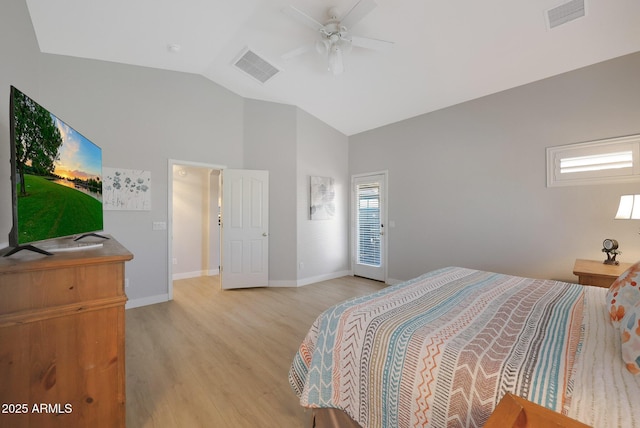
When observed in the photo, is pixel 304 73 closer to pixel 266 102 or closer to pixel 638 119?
pixel 266 102

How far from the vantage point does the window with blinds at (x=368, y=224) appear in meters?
4.72

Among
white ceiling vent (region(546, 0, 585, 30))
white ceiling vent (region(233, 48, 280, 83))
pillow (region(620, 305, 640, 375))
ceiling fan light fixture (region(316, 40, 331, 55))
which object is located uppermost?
white ceiling vent (region(233, 48, 280, 83))

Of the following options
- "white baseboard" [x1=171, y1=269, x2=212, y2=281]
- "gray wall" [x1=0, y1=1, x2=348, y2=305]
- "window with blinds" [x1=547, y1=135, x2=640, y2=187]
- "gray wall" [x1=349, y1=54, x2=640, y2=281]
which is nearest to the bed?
"gray wall" [x1=349, y1=54, x2=640, y2=281]

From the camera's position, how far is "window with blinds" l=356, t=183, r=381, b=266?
4719mm

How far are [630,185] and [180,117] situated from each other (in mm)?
5218

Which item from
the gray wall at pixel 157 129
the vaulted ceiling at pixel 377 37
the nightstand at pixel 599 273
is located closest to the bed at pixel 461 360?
the nightstand at pixel 599 273

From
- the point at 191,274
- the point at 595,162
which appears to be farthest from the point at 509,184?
the point at 191,274

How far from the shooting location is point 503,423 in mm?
579

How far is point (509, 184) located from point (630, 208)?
108 centimetres

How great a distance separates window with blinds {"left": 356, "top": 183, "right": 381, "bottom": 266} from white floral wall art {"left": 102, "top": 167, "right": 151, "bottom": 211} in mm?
3384

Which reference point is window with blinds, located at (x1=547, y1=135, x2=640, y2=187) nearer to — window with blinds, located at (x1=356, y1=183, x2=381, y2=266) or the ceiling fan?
the ceiling fan

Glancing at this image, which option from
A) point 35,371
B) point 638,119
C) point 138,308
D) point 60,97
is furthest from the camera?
point 138,308

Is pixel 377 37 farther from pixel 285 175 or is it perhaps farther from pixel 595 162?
pixel 595 162

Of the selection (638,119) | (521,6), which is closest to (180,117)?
(521,6)
